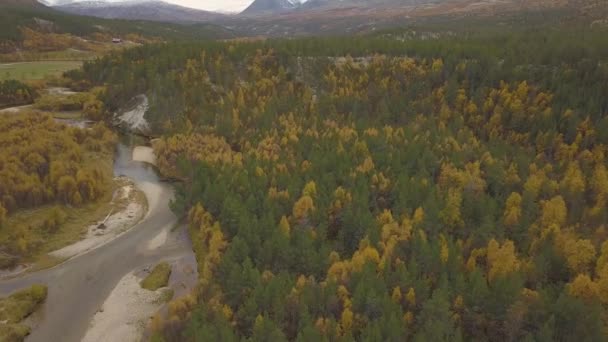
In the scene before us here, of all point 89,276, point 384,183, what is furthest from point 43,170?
point 384,183

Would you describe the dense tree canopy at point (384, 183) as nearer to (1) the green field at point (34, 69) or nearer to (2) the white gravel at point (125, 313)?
(2) the white gravel at point (125, 313)

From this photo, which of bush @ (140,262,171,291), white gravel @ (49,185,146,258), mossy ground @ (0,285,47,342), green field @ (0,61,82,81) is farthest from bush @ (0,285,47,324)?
green field @ (0,61,82,81)

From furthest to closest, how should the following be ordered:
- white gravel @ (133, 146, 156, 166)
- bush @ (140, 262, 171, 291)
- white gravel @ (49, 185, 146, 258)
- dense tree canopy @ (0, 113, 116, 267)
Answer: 1. white gravel @ (133, 146, 156, 166)
2. dense tree canopy @ (0, 113, 116, 267)
3. white gravel @ (49, 185, 146, 258)
4. bush @ (140, 262, 171, 291)

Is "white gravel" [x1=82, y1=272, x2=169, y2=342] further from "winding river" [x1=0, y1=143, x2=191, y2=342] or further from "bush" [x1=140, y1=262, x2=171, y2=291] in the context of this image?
"winding river" [x1=0, y1=143, x2=191, y2=342]

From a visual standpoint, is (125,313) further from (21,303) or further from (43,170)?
(43,170)

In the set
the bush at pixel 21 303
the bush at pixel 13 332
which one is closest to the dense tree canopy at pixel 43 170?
the bush at pixel 21 303
